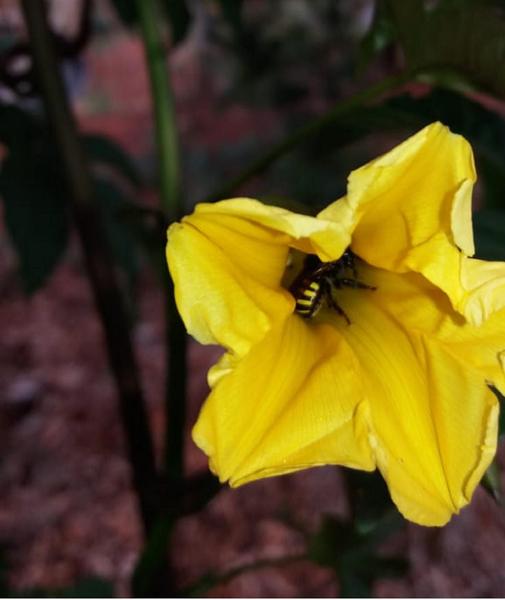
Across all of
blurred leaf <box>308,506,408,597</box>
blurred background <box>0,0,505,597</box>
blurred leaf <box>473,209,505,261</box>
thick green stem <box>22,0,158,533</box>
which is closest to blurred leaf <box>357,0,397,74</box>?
blurred background <box>0,0,505,597</box>

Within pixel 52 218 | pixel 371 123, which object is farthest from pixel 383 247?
pixel 52 218

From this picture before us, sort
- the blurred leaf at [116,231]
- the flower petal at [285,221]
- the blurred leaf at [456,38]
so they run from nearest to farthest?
the flower petal at [285,221], the blurred leaf at [456,38], the blurred leaf at [116,231]

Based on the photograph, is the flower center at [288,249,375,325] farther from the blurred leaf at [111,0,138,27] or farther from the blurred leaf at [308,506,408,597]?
the blurred leaf at [111,0,138,27]

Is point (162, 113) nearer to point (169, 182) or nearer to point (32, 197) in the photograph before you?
point (169, 182)

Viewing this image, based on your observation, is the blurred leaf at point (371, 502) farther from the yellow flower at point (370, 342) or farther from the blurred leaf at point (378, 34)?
the blurred leaf at point (378, 34)

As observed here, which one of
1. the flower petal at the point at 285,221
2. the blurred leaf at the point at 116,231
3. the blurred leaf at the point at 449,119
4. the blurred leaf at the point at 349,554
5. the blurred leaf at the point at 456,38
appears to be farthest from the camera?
the blurred leaf at the point at 116,231

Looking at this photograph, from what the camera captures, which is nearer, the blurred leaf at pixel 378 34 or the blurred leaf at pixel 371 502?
the blurred leaf at pixel 371 502

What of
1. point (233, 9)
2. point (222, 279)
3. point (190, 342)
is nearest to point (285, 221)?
point (222, 279)

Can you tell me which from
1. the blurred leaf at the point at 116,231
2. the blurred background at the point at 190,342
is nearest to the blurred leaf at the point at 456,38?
the blurred background at the point at 190,342
